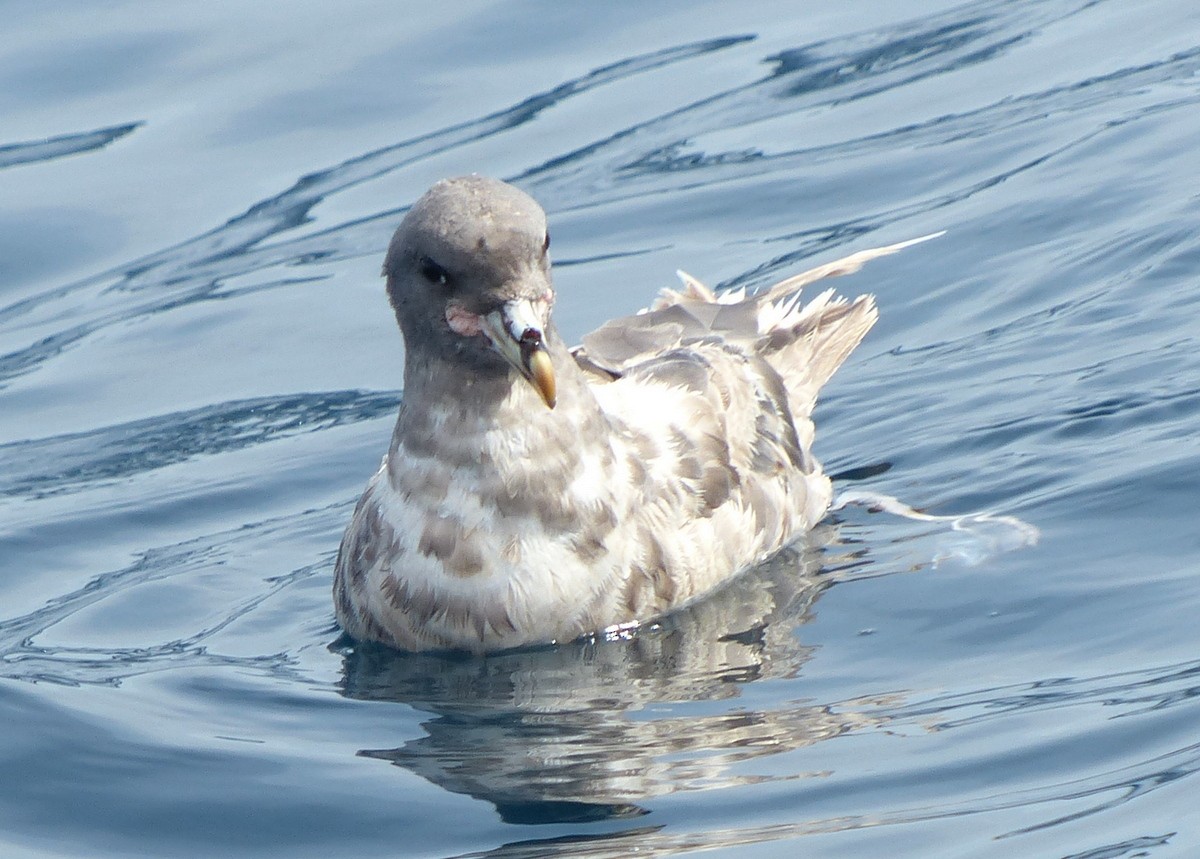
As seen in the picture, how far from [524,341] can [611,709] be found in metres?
1.12

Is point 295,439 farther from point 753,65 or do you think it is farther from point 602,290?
point 753,65

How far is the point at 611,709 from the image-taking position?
251 inches

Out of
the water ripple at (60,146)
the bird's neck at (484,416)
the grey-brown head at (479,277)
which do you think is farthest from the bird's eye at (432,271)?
the water ripple at (60,146)

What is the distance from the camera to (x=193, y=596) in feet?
25.9

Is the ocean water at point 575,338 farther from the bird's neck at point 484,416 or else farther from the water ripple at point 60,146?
the bird's neck at point 484,416

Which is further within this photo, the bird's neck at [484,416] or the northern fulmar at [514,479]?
the bird's neck at [484,416]

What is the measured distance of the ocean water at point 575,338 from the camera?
5.80m

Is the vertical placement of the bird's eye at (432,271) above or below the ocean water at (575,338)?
above

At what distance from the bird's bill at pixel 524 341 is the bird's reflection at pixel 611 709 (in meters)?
0.90

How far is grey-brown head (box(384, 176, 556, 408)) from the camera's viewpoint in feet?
20.9

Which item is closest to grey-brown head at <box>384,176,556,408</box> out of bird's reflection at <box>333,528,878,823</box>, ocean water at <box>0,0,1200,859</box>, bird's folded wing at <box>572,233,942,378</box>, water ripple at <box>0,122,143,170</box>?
bird's reflection at <box>333,528,878,823</box>

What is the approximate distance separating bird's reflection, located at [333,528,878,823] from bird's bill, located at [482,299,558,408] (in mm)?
899

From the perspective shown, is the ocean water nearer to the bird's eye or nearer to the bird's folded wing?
the bird's folded wing

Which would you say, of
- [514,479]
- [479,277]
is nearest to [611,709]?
[514,479]
